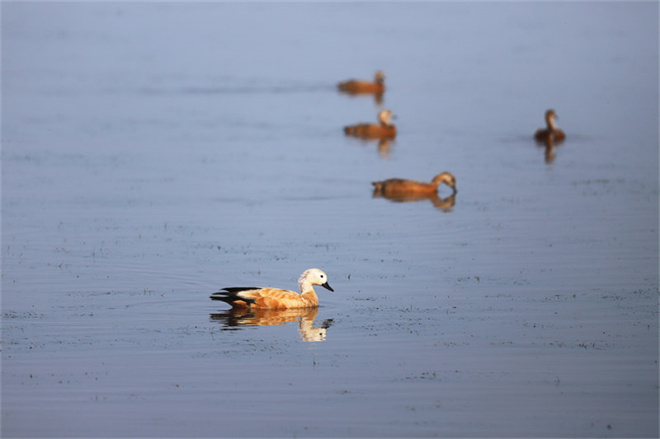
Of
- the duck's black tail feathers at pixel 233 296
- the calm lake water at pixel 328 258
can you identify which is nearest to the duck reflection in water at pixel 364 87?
the calm lake water at pixel 328 258

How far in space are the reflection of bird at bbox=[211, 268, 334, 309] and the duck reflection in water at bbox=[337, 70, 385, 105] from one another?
123 feet

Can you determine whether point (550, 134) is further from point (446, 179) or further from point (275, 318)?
point (275, 318)

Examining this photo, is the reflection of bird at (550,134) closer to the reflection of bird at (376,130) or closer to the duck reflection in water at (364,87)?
the reflection of bird at (376,130)

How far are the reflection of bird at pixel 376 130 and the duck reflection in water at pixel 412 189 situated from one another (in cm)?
1109

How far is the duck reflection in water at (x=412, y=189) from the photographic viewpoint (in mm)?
29844

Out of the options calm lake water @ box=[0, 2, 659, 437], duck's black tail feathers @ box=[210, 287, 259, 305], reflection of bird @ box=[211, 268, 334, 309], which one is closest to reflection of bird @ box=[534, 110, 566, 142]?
calm lake water @ box=[0, 2, 659, 437]

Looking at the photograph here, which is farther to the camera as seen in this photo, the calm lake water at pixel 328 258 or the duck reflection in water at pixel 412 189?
the duck reflection in water at pixel 412 189

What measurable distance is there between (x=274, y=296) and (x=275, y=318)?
1.32 feet

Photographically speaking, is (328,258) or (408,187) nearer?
(328,258)

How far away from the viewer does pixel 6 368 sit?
48.8 ft

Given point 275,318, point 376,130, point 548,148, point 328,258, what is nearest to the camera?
point 275,318

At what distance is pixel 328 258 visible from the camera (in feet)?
72.3

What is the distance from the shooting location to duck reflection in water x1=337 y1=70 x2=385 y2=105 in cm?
5566

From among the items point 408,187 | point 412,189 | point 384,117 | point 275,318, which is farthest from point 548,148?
point 275,318
